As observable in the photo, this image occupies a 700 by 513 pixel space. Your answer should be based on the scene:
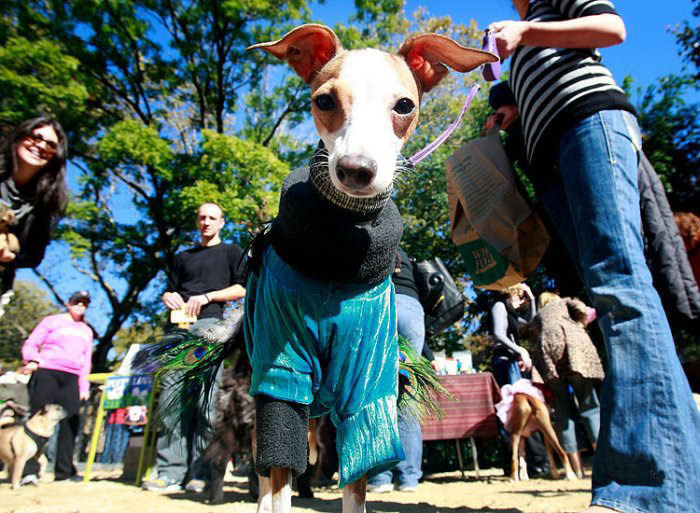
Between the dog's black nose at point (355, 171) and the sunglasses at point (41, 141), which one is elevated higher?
the sunglasses at point (41, 141)

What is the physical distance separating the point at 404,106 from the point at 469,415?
4693 millimetres

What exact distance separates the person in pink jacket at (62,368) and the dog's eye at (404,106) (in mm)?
5604

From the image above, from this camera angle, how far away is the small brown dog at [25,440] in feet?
15.8

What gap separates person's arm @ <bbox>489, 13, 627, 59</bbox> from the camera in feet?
6.33

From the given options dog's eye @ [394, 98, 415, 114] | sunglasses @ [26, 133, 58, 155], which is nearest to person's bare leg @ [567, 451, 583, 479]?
dog's eye @ [394, 98, 415, 114]

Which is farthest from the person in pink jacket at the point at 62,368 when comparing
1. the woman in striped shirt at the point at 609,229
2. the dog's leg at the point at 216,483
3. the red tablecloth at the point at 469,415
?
the woman in striped shirt at the point at 609,229

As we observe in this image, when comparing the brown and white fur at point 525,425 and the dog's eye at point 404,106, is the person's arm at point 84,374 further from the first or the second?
the dog's eye at point 404,106

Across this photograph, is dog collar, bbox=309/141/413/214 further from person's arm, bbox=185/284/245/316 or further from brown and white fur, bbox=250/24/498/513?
person's arm, bbox=185/284/245/316

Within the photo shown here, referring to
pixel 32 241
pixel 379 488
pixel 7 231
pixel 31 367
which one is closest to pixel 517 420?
pixel 379 488

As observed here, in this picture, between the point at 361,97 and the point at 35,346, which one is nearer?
the point at 361,97

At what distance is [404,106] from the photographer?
1.76 m

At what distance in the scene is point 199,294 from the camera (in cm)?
420

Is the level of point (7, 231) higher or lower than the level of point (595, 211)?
higher

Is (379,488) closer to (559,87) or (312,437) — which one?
(312,437)
